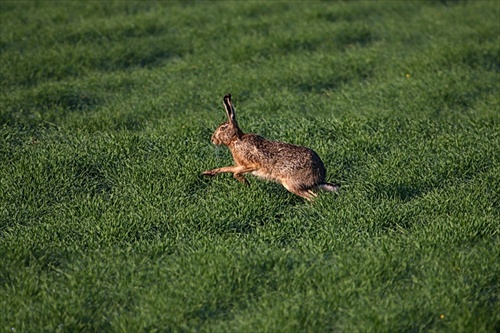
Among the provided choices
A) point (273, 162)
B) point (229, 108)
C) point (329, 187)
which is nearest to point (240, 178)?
point (273, 162)

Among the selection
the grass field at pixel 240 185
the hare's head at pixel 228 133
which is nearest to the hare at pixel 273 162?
the hare's head at pixel 228 133

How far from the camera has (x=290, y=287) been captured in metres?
5.28

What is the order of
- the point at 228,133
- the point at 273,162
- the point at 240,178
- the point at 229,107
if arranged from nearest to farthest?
the point at 273,162 → the point at 229,107 → the point at 240,178 → the point at 228,133

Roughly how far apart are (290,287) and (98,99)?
17.9 ft

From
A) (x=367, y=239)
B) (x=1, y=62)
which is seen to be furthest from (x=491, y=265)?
(x=1, y=62)

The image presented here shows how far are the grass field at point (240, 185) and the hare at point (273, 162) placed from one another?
0.16 metres

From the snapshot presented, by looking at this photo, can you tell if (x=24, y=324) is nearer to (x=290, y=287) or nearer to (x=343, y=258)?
(x=290, y=287)

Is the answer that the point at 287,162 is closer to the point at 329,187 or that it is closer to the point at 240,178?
the point at 329,187

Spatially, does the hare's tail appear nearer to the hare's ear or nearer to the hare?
the hare

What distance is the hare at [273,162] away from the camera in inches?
259

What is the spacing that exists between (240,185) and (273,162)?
0.44 m

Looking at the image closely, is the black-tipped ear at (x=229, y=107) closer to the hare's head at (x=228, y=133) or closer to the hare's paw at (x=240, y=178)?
the hare's head at (x=228, y=133)

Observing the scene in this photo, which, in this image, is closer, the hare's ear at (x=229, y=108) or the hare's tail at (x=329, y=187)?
the hare's tail at (x=329, y=187)

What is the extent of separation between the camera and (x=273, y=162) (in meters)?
6.73
